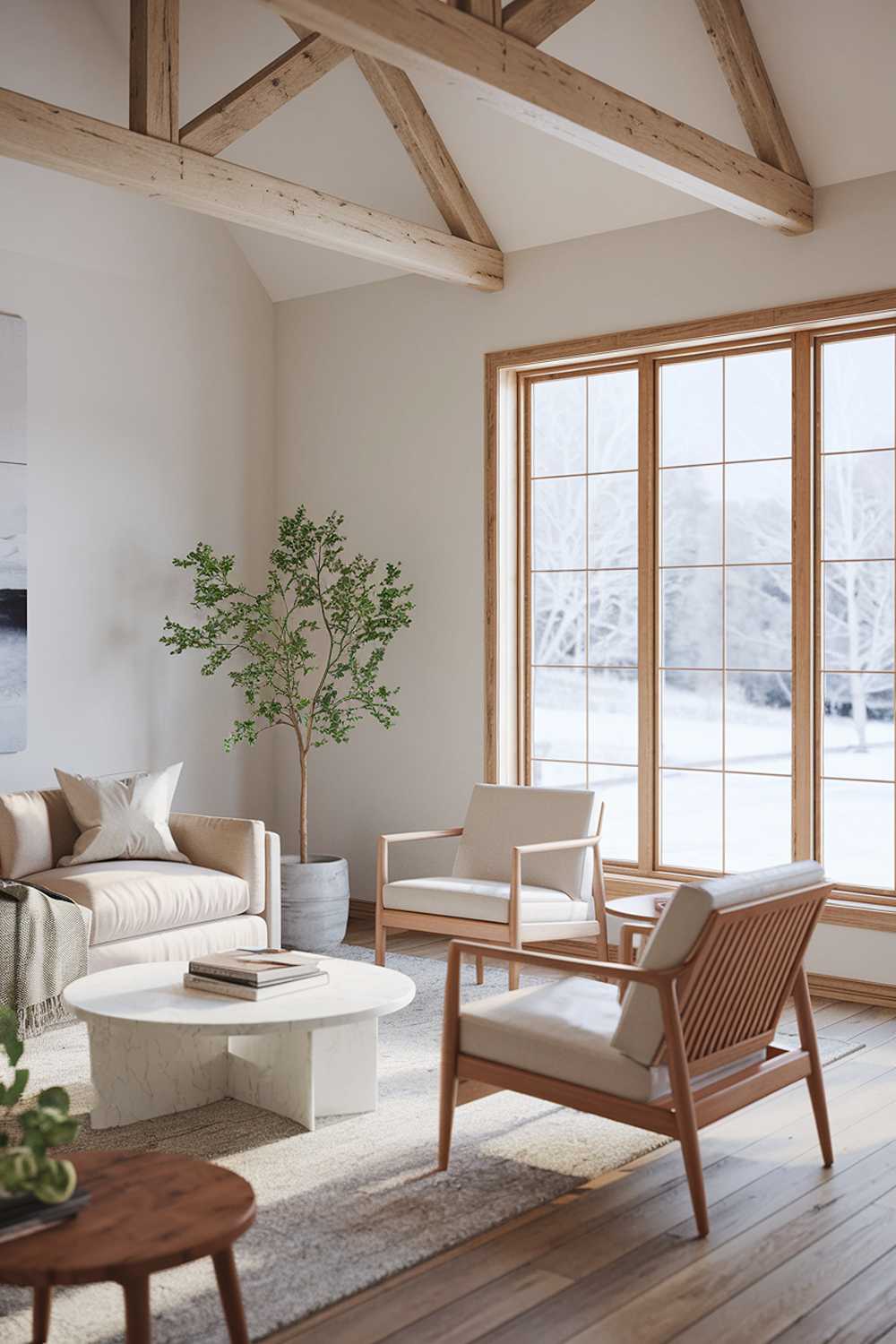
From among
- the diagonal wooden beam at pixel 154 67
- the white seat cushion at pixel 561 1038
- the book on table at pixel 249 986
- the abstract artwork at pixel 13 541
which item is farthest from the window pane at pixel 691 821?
the diagonal wooden beam at pixel 154 67

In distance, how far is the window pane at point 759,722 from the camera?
5.66 metres

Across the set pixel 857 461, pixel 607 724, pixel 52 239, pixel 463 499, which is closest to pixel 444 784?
pixel 607 724

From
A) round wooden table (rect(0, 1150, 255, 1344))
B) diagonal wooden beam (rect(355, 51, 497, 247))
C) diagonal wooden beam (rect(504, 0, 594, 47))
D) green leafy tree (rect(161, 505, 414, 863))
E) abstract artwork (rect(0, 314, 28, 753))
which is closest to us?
round wooden table (rect(0, 1150, 255, 1344))

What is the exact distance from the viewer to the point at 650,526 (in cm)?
603

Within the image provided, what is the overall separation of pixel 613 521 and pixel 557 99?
2.32m

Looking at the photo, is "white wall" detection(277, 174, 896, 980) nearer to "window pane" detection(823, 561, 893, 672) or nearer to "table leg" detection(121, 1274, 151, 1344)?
"window pane" detection(823, 561, 893, 672)

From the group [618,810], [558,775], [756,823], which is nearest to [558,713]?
[558,775]

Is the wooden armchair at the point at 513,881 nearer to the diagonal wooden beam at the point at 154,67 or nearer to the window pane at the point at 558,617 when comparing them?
the window pane at the point at 558,617

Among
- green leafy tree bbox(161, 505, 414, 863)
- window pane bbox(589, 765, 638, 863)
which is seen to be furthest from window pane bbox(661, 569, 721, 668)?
green leafy tree bbox(161, 505, 414, 863)

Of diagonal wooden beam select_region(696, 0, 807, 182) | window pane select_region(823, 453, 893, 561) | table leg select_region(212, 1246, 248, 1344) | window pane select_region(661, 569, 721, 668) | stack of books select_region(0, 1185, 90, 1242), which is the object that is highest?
diagonal wooden beam select_region(696, 0, 807, 182)

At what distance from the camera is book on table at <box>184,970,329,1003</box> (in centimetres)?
380

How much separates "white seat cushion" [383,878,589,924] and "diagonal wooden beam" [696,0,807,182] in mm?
2934

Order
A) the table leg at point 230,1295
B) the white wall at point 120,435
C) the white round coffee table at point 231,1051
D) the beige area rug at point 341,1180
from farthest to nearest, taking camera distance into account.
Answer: the white wall at point 120,435 < the white round coffee table at point 231,1051 < the beige area rug at point 341,1180 < the table leg at point 230,1295

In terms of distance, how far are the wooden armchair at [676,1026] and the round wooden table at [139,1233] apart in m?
1.07
